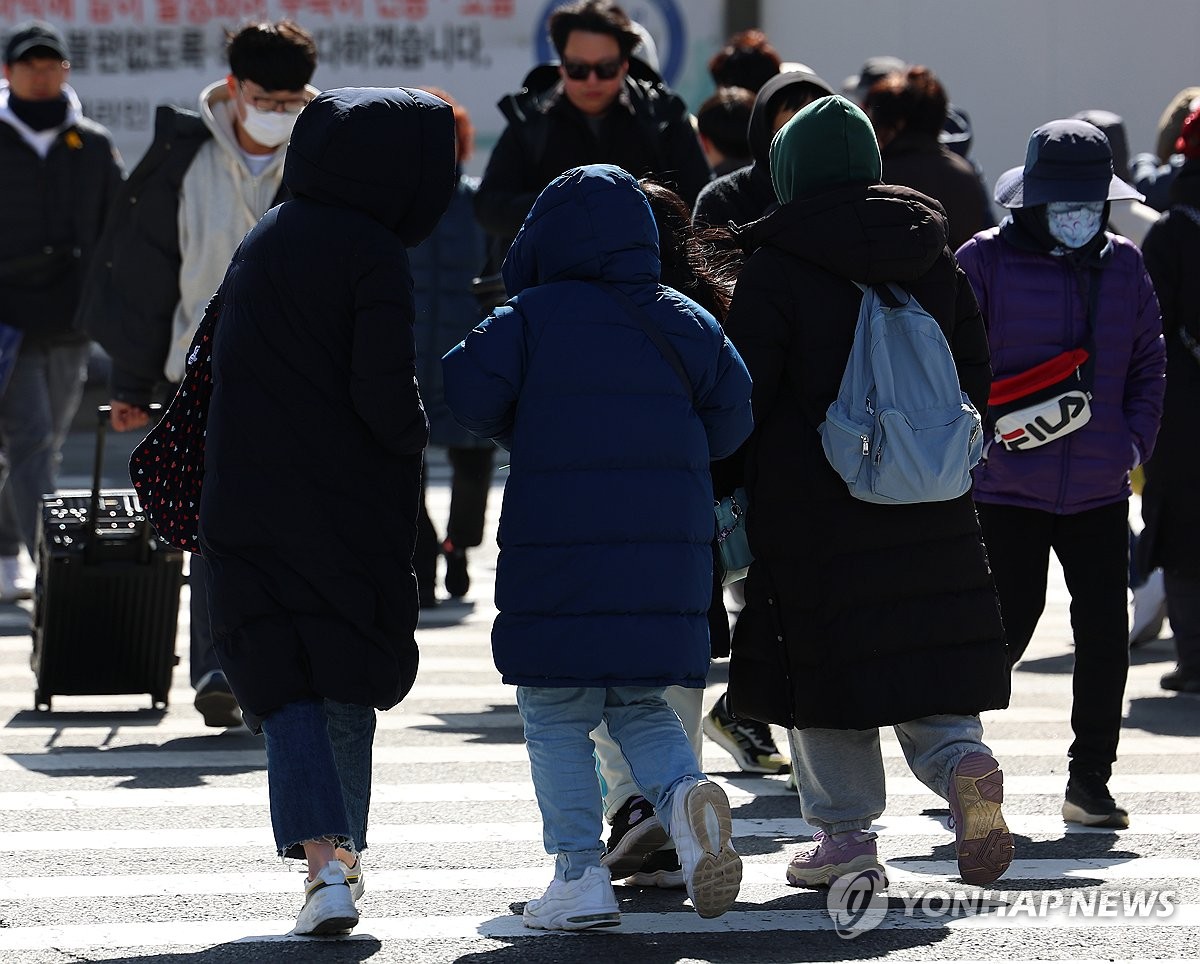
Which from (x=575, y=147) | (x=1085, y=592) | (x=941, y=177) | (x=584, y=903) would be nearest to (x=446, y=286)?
(x=575, y=147)

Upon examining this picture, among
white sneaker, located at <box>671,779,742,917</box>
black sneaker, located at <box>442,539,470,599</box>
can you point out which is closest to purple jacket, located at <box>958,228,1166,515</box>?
white sneaker, located at <box>671,779,742,917</box>

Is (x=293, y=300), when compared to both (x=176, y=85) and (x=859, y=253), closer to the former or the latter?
(x=859, y=253)

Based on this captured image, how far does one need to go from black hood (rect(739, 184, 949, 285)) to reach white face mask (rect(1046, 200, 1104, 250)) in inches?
38.3

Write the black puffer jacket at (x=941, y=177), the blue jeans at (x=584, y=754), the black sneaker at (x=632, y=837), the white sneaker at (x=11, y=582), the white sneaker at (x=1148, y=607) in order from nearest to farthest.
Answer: the blue jeans at (x=584, y=754), the black sneaker at (x=632, y=837), the black puffer jacket at (x=941, y=177), the white sneaker at (x=1148, y=607), the white sneaker at (x=11, y=582)

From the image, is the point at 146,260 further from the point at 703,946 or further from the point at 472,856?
the point at 703,946

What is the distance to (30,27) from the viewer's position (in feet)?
34.3

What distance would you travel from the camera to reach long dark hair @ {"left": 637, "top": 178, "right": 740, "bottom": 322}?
5.55 meters

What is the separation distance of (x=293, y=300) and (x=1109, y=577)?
247 centimetres

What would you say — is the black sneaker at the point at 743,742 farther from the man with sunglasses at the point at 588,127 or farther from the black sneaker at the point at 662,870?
the man with sunglasses at the point at 588,127

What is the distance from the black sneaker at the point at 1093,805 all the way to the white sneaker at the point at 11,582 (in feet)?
18.4

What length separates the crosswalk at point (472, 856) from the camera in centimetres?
504

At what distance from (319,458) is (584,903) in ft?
3.61

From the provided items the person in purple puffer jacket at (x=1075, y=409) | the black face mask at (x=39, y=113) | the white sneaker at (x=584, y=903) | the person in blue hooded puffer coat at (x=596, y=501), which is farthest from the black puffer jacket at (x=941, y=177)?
the black face mask at (x=39, y=113)

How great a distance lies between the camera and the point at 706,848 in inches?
A: 188
